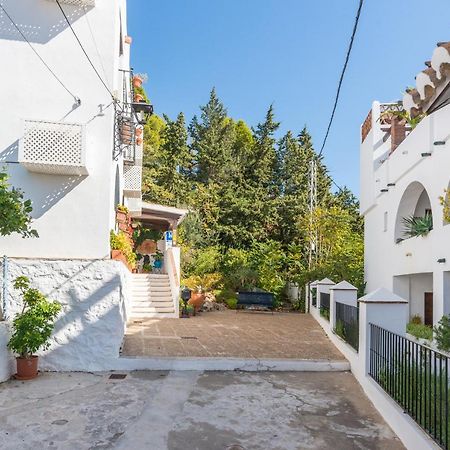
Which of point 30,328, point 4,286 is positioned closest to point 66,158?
point 4,286

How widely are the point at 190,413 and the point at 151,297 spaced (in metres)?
9.63

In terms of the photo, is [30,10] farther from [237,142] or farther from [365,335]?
[237,142]

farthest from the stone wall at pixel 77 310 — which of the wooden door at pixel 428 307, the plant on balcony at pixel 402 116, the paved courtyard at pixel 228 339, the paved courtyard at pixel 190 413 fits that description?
the plant on balcony at pixel 402 116

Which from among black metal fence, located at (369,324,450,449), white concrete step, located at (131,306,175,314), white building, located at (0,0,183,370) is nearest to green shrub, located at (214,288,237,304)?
white concrete step, located at (131,306,175,314)

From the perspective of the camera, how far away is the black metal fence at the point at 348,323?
8094mm

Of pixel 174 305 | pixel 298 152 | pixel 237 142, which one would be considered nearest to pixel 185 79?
pixel 174 305

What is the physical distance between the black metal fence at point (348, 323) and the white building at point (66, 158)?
465 cm

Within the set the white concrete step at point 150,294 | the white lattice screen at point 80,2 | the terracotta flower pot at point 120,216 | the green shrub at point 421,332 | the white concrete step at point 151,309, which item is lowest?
the white concrete step at point 151,309

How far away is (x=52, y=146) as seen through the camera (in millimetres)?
7871

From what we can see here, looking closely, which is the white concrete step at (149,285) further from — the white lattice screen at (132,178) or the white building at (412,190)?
the white building at (412,190)

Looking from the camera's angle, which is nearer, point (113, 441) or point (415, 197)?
point (113, 441)

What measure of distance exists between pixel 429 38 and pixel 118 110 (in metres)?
6.34

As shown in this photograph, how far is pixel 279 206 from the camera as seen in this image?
27234 millimetres

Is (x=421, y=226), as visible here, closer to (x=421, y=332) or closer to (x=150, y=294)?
(x=421, y=332)
